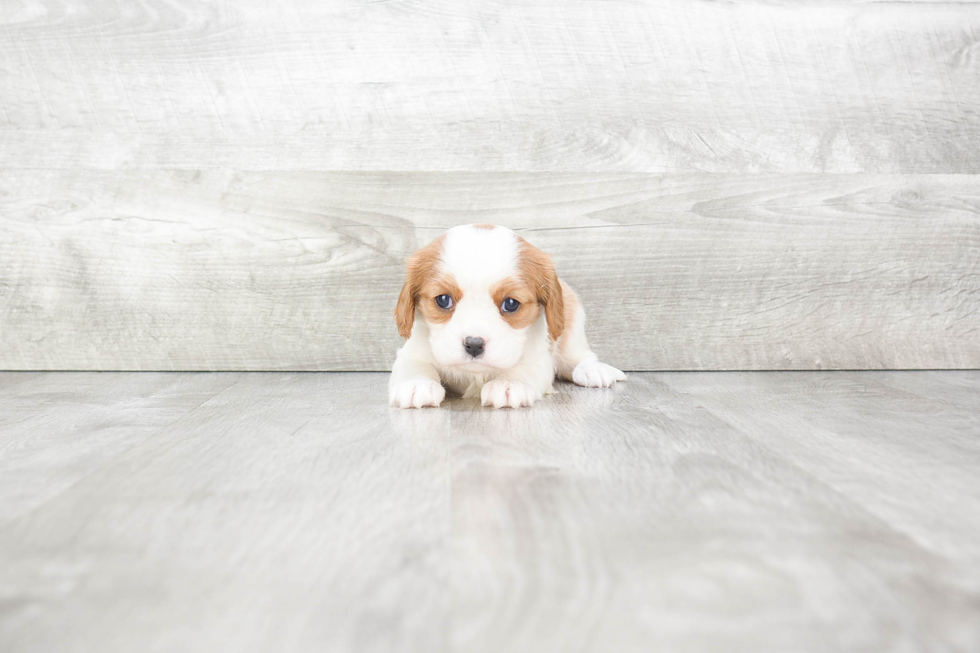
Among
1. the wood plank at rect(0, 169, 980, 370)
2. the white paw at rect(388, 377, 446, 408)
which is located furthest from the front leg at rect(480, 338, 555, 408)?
the wood plank at rect(0, 169, 980, 370)

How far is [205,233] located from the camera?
2.07m

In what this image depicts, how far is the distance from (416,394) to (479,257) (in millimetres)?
323

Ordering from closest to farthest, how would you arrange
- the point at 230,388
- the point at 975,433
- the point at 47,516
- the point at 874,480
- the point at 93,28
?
1. the point at 47,516
2. the point at 874,480
3. the point at 975,433
4. the point at 230,388
5. the point at 93,28

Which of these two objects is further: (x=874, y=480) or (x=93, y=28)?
(x=93, y=28)

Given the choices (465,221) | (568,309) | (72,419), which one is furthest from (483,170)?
(72,419)

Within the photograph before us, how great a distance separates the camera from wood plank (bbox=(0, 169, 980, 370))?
206cm

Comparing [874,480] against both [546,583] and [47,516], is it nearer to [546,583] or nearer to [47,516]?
[546,583]

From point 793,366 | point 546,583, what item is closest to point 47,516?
point 546,583

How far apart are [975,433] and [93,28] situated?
7.86ft

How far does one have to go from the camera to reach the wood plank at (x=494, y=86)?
2.04m

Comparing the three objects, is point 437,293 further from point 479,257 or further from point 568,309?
point 568,309

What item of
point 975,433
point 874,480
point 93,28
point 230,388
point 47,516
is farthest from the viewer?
point 93,28

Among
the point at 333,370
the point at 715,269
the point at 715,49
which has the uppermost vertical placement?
the point at 715,49

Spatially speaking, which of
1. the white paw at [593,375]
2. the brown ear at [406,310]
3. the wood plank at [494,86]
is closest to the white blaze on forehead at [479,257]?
the brown ear at [406,310]
